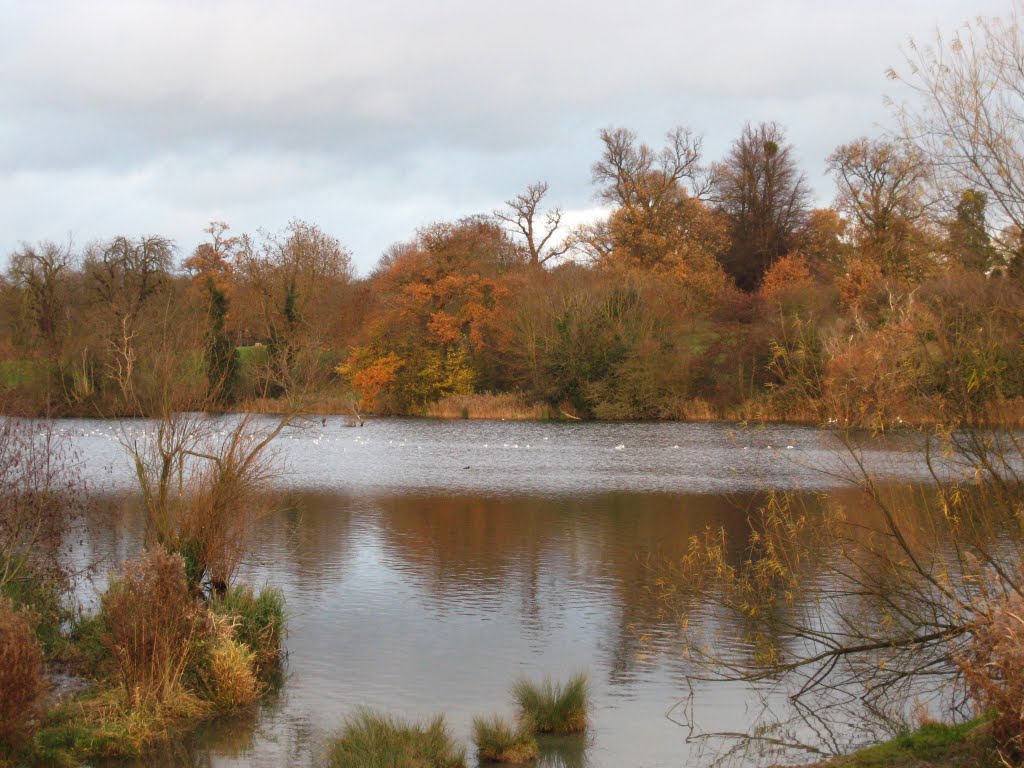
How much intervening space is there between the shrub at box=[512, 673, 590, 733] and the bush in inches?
34.7

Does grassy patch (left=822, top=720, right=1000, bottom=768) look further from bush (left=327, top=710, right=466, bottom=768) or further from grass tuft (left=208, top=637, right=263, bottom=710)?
grass tuft (left=208, top=637, right=263, bottom=710)

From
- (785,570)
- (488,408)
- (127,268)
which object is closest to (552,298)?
(488,408)

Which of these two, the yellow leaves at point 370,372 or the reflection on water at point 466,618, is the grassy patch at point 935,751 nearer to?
the reflection on water at point 466,618

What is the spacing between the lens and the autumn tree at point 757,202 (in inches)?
2293

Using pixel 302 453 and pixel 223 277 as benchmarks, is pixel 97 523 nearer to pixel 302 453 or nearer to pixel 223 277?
pixel 302 453

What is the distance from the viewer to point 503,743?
7.73 m

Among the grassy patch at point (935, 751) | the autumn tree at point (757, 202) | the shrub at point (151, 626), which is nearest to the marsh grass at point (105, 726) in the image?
the shrub at point (151, 626)

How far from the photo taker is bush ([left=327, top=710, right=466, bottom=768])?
7117 mm

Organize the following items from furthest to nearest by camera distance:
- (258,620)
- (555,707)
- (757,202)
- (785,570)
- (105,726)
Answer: (757,202), (785,570), (258,620), (555,707), (105,726)

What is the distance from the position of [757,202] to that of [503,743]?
5526 cm

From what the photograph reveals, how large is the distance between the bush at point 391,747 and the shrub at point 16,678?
2174mm

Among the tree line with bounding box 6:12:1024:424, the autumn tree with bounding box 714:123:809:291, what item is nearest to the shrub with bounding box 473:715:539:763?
the tree line with bounding box 6:12:1024:424

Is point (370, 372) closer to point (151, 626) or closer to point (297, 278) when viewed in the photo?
point (297, 278)

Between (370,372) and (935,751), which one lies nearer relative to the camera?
(935,751)
